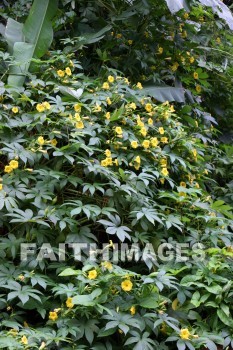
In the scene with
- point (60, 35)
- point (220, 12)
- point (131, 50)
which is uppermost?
point (220, 12)

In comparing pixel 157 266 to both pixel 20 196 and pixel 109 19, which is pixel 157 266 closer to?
pixel 20 196

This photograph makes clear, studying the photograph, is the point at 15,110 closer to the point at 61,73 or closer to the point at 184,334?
the point at 61,73

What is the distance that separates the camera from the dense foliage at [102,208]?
2.30m

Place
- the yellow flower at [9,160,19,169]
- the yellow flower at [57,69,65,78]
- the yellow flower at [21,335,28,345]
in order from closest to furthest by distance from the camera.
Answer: the yellow flower at [21,335,28,345]
the yellow flower at [9,160,19,169]
the yellow flower at [57,69,65,78]

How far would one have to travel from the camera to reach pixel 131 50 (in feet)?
13.6

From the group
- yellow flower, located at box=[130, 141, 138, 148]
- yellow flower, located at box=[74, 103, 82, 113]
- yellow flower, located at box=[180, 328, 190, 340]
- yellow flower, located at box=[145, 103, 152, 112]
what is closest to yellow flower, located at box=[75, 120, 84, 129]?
yellow flower, located at box=[74, 103, 82, 113]

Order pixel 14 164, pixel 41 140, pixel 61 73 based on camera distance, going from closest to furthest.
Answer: pixel 14 164, pixel 41 140, pixel 61 73

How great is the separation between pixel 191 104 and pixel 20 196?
2.19 meters

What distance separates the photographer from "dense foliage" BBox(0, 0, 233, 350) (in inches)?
90.4

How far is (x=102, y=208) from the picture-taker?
2701 millimetres

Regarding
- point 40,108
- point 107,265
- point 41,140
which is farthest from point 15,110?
point 107,265

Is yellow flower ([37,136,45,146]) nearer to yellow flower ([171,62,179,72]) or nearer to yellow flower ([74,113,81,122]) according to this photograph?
yellow flower ([74,113,81,122])

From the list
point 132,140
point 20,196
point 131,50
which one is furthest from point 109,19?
point 20,196

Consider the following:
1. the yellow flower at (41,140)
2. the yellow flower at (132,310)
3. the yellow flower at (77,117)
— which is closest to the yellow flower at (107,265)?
the yellow flower at (132,310)
